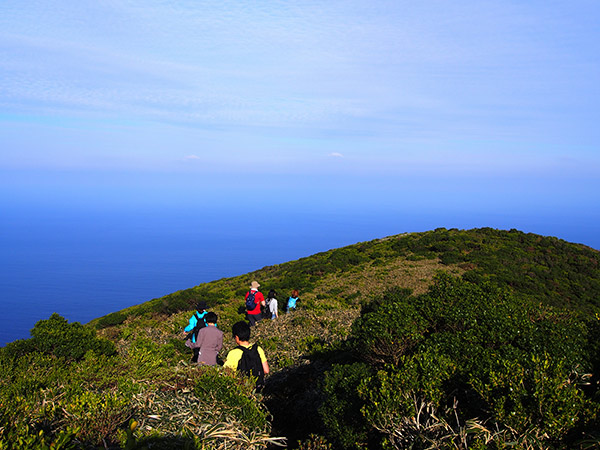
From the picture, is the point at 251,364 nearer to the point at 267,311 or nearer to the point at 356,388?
the point at 356,388

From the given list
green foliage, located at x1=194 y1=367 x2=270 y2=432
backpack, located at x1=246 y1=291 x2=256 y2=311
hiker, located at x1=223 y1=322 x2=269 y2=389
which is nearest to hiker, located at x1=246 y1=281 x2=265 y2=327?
backpack, located at x1=246 y1=291 x2=256 y2=311

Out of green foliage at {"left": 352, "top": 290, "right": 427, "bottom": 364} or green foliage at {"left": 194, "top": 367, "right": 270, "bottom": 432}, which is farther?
green foliage at {"left": 352, "top": 290, "right": 427, "bottom": 364}

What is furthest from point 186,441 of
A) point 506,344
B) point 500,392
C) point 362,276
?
point 362,276

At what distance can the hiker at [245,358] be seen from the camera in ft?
19.4

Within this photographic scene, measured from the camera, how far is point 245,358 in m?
5.96

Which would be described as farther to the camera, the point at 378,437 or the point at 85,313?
the point at 85,313

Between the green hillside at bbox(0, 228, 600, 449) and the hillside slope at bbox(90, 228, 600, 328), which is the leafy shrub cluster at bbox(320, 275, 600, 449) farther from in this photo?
the hillside slope at bbox(90, 228, 600, 328)

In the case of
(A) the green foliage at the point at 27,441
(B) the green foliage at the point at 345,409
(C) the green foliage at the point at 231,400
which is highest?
(A) the green foliage at the point at 27,441

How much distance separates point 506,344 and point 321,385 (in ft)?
10.7

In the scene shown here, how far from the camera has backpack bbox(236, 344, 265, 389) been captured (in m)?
5.90

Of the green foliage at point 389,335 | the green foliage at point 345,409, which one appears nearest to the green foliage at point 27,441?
the green foliage at point 345,409

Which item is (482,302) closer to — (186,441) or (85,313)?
(186,441)

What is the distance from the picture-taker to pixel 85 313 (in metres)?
193

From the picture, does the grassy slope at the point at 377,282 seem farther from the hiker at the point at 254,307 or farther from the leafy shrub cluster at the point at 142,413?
the leafy shrub cluster at the point at 142,413
